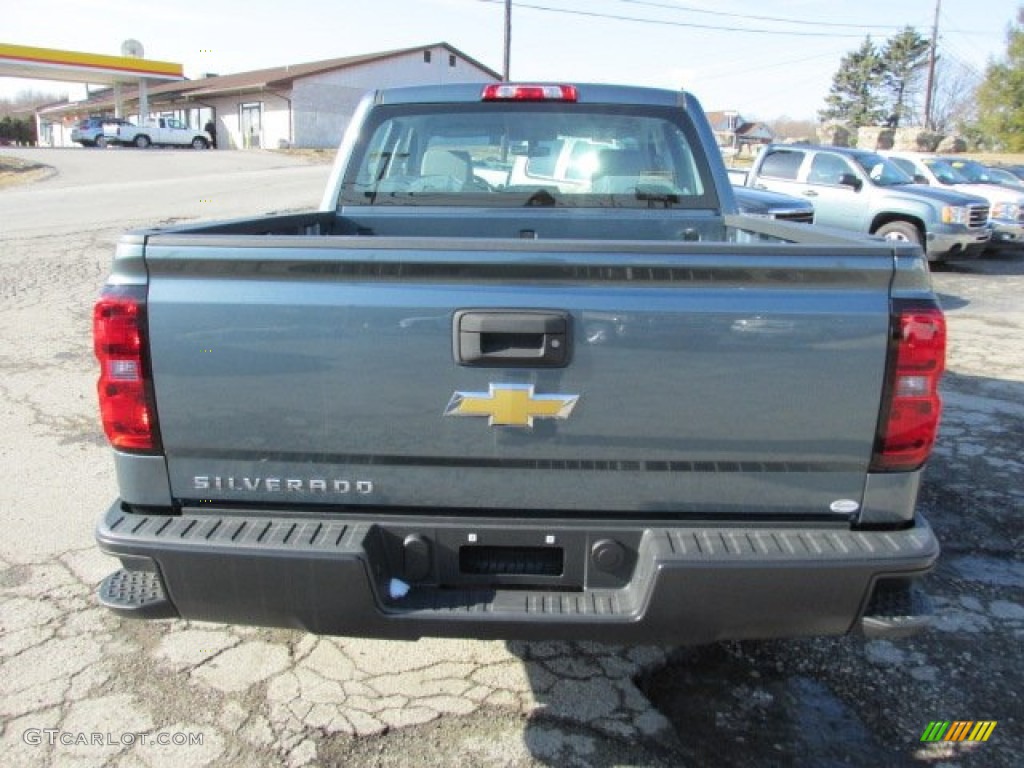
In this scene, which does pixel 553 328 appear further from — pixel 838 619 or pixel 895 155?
pixel 895 155

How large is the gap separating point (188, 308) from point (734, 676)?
→ 2.33 metres

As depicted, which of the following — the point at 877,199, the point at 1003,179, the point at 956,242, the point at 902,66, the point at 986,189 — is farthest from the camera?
the point at 902,66

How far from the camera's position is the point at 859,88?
76312 millimetres

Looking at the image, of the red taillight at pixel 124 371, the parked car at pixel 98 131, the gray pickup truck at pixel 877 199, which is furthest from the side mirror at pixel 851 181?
the parked car at pixel 98 131

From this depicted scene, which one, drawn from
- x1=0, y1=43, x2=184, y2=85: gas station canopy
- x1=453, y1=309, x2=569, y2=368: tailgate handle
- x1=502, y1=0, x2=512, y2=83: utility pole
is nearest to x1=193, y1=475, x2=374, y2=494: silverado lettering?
x1=453, y1=309, x2=569, y2=368: tailgate handle

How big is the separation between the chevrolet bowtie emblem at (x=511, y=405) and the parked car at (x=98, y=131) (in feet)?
153

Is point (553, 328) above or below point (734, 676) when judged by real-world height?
above

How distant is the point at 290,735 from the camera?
8.98 feet

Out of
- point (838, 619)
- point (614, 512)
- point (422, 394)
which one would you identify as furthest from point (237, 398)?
point (838, 619)

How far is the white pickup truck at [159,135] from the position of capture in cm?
4247

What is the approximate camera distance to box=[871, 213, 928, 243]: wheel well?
13.3m

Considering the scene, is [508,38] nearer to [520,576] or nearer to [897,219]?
[897,219]

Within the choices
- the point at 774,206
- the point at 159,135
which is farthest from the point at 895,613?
the point at 159,135

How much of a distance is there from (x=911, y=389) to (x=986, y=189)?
16692mm
